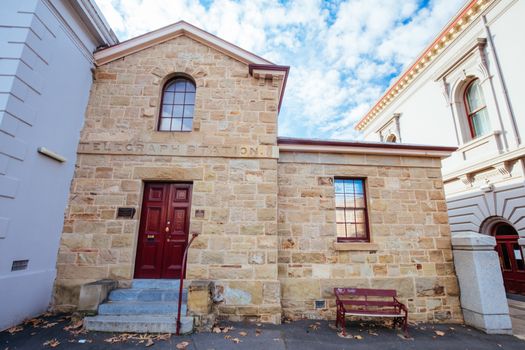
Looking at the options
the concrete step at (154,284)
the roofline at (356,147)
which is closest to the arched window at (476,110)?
the roofline at (356,147)

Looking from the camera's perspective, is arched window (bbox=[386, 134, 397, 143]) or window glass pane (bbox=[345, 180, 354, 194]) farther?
→ arched window (bbox=[386, 134, 397, 143])

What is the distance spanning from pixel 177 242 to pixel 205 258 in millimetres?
770

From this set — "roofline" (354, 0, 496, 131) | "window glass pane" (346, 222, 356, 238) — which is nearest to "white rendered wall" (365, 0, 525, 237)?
"roofline" (354, 0, 496, 131)

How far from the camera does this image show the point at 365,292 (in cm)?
516

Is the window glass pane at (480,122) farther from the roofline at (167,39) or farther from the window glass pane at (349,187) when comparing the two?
the roofline at (167,39)

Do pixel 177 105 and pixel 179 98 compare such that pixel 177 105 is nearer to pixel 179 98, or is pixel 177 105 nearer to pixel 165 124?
pixel 179 98

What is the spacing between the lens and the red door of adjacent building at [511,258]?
7.87 metres

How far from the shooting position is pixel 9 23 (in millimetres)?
4547

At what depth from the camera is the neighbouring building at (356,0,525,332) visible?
7469 millimetres

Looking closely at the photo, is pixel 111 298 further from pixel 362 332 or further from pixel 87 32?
pixel 87 32

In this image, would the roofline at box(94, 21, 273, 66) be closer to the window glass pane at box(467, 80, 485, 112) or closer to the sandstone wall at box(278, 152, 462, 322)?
the sandstone wall at box(278, 152, 462, 322)

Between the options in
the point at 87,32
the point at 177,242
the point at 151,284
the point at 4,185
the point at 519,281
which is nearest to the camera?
the point at 4,185

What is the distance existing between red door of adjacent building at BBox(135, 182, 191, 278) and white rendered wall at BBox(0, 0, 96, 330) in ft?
5.78

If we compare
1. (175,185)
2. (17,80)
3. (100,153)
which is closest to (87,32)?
(17,80)
